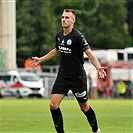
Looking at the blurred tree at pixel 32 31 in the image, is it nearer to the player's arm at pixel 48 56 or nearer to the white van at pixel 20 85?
the white van at pixel 20 85

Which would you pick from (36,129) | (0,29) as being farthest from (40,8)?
(36,129)

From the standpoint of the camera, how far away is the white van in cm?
4969

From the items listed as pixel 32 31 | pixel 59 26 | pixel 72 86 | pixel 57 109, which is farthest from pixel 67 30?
pixel 59 26

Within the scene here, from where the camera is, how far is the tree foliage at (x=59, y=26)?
230 feet

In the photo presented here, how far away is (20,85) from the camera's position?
164 ft

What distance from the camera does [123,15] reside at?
87688 mm

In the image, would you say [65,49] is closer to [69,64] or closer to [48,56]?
[69,64]

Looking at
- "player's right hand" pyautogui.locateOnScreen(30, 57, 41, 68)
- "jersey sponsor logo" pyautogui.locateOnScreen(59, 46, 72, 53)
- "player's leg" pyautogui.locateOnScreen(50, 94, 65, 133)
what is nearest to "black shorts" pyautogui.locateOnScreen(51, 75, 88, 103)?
"player's leg" pyautogui.locateOnScreen(50, 94, 65, 133)

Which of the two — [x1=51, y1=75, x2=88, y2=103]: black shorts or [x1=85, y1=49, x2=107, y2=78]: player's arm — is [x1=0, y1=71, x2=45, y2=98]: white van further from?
[x1=85, y1=49, x2=107, y2=78]: player's arm

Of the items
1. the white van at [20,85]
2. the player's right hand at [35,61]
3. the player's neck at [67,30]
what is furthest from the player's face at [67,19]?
the white van at [20,85]

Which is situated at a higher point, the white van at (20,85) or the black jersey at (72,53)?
the black jersey at (72,53)

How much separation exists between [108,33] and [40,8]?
15348 millimetres

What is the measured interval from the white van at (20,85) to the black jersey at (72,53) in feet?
120

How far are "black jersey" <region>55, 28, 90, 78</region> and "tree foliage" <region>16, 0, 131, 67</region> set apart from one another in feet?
186
